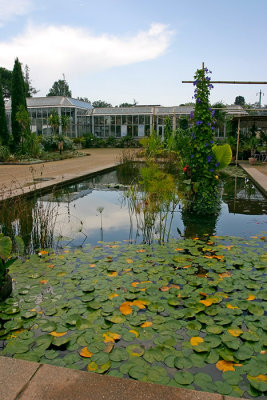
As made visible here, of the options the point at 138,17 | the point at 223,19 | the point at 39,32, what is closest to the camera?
the point at 138,17

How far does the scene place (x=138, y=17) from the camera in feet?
19.9

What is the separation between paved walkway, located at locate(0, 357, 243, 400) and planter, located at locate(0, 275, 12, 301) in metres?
0.94

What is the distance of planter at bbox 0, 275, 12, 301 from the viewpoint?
2.37m

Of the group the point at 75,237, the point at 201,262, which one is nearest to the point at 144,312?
the point at 201,262

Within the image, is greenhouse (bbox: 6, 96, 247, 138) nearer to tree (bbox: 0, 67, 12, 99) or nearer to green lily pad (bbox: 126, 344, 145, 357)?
tree (bbox: 0, 67, 12, 99)

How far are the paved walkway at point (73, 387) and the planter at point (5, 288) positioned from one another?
943mm

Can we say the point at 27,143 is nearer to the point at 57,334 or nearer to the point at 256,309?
the point at 57,334

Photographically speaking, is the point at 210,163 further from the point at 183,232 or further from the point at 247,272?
the point at 247,272

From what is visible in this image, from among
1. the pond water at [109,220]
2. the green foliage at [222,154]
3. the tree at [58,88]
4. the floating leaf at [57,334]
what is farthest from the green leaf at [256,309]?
the tree at [58,88]

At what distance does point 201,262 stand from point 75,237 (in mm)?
1642

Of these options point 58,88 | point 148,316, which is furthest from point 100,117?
point 58,88

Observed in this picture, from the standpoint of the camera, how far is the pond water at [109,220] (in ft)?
12.8

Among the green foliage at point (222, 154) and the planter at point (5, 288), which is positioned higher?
the green foliage at point (222, 154)

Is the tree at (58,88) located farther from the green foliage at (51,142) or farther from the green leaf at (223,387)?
the green leaf at (223,387)
